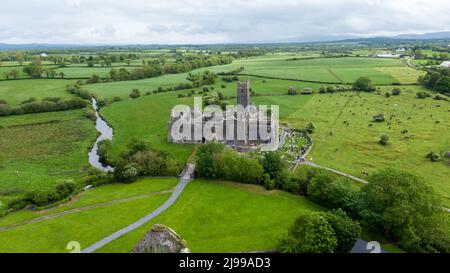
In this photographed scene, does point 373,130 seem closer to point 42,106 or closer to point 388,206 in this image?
point 388,206

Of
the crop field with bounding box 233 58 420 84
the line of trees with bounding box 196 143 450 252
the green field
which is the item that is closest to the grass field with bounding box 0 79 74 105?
the green field

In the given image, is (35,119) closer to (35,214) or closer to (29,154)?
(29,154)

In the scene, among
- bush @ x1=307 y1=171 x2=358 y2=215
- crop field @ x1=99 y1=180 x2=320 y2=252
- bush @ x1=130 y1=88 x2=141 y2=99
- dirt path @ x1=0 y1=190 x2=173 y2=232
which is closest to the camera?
crop field @ x1=99 y1=180 x2=320 y2=252

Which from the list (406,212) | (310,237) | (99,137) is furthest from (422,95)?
(99,137)

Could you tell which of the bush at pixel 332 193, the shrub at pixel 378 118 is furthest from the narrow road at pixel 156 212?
the shrub at pixel 378 118

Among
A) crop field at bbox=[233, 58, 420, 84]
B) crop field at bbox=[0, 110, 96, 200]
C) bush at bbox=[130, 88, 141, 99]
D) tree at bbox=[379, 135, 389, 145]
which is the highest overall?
crop field at bbox=[233, 58, 420, 84]

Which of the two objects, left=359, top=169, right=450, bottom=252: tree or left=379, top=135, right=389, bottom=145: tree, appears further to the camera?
left=379, top=135, right=389, bottom=145: tree

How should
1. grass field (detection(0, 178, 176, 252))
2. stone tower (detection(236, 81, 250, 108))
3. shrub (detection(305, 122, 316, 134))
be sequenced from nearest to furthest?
grass field (detection(0, 178, 176, 252))
stone tower (detection(236, 81, 250, 108))
shrub (detection(305, 122, 316, 134))

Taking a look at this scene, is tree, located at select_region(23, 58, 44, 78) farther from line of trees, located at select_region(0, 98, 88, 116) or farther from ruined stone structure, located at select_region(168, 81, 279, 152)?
ruined stone structure, located at select_region(168, 81, 279, 152)

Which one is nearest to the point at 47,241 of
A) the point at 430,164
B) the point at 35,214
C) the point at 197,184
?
the point at 35,214
